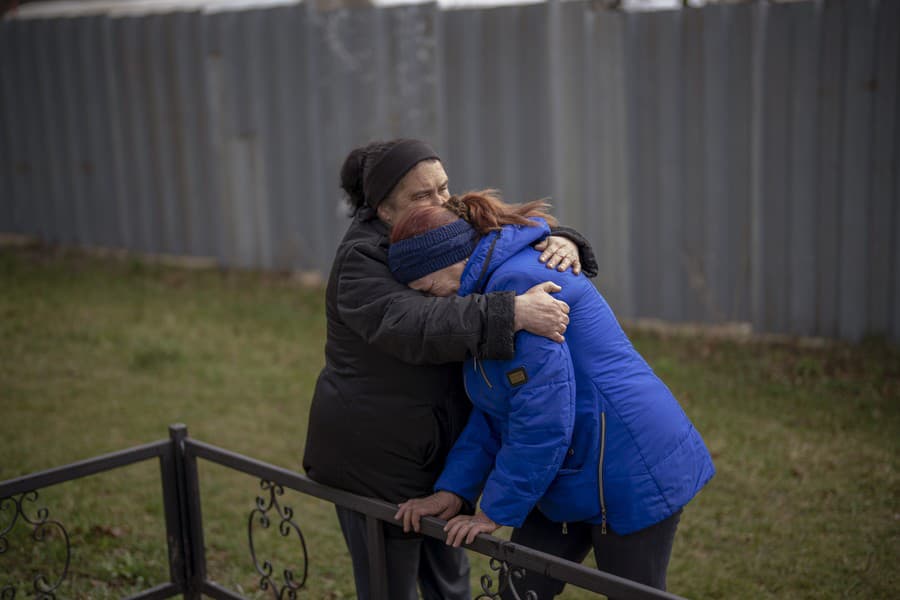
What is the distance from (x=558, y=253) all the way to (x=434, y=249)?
36 centimetres

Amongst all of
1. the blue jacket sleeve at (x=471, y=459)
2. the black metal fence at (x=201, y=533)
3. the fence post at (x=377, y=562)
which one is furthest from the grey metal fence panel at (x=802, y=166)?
the fence post at (x=377, y=562)

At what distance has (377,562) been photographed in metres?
3.07

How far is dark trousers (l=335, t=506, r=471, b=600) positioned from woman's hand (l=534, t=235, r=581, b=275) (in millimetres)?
1015

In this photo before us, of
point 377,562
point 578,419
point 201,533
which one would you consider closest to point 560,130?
point 201,533

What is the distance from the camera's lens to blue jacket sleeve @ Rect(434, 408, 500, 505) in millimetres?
2902

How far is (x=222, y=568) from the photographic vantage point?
175 inches

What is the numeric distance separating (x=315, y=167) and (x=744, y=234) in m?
4.01

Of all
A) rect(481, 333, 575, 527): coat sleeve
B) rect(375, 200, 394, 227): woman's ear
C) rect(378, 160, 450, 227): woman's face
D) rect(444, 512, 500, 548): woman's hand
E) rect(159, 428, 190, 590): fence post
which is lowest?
rect(159, 428, 190, 590): fence post

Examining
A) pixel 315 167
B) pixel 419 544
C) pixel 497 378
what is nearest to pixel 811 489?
pixel 419 544

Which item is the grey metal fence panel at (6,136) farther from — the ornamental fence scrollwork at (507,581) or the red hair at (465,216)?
the ornamental fence scrollwork at (507,581)

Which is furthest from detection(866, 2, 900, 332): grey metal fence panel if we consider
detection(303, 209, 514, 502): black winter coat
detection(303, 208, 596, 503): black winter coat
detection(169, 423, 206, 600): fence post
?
detection(169, 423, 206, 600): fence post

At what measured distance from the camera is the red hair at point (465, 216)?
2.66 m

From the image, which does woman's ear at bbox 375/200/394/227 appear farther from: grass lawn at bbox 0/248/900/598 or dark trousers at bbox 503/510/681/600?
grass lawn at bbox 0/248/900/598

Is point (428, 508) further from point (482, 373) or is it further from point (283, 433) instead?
point (283, 433)
